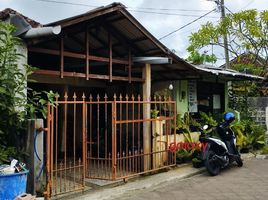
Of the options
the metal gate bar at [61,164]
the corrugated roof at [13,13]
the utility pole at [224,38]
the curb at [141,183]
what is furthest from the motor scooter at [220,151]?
the utility pole at [224,38]

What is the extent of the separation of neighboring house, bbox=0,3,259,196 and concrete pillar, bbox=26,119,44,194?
14 cm

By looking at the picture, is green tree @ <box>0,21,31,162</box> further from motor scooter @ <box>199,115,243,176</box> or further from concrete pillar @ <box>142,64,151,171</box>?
motor scooter @ <box>199,115,243,176</box>

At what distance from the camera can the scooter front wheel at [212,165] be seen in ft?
28.6

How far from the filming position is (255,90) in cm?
1541

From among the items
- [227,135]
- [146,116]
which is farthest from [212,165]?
[146,116]

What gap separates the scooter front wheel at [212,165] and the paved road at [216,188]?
0.43 ft

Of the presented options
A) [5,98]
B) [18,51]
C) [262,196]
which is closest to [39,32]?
[18,51]

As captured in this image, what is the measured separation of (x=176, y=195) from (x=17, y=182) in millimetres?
3024

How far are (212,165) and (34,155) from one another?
449 centimetres

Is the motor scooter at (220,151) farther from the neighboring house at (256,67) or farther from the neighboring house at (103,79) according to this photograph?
the neighboring house at (256,67)

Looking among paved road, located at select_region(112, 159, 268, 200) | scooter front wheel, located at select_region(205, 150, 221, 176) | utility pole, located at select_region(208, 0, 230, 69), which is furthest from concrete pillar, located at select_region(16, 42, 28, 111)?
utility pole, located at select_region(208, 0, 230, 69)

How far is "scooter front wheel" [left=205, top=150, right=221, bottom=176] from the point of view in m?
8.71

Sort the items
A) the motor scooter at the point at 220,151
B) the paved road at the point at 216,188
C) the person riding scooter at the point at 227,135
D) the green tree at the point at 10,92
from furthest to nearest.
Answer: the person riding scooter at the point at 227,135, the motor scooter at the point at 220,151, the paved road at the point at 216,188, the green tree at the point at 10,92

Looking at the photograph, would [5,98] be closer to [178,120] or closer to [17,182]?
[17,182]
